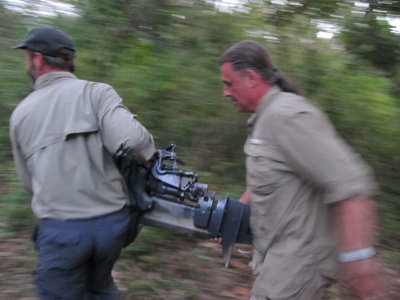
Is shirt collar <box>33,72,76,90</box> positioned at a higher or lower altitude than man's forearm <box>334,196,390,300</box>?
higher

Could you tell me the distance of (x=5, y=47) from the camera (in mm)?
6105

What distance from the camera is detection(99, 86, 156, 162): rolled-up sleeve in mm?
2381

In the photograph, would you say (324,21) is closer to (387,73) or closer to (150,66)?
(387,73)

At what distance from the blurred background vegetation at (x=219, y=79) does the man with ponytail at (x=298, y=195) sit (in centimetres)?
252

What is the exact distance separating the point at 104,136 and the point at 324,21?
3.91 m

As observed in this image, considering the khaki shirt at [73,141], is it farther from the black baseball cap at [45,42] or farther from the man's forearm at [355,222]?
the man's forearm at [355,222]

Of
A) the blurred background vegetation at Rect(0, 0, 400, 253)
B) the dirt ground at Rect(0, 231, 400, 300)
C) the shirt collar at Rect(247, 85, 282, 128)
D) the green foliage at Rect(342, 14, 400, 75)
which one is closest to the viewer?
the shirt collar at Rect(247, 85, 282, 128)

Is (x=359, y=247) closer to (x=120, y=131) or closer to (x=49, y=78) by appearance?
A: (x=120, y=131)

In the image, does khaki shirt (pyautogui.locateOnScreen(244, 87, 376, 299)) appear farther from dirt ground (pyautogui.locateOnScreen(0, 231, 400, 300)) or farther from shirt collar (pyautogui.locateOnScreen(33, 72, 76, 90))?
dirt ground (pyautogui.locateOnScreen(0, 231, 400, 300))

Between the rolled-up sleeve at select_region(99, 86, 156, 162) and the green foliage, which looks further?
the green foliage

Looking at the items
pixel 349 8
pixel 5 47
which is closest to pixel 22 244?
pixel 5 47

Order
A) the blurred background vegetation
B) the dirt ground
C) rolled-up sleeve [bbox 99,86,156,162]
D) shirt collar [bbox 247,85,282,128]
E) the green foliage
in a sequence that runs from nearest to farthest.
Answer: shirt collar [bbox 247,85,282,128]
rolled-up sleeve [bbox 99,86,156,162]
the dirt ground
the blurred background vegetation
the green foliage

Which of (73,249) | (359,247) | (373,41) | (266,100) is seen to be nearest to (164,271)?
(73,249)

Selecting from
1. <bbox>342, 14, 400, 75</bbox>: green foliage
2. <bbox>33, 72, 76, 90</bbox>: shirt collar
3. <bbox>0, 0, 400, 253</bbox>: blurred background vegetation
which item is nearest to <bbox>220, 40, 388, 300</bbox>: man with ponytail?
<bbox>33, 72, 76, 90</bbox>: shirt collar
